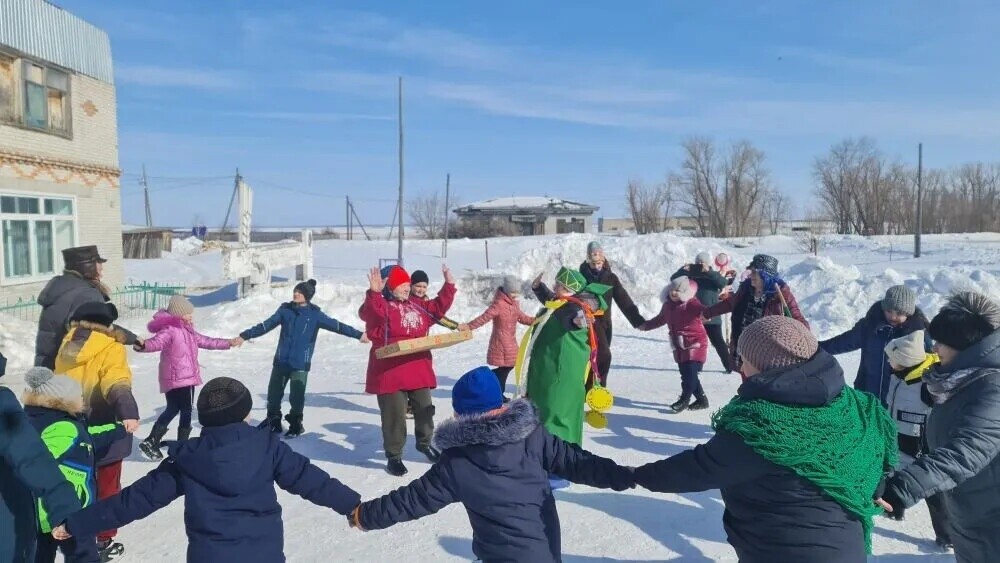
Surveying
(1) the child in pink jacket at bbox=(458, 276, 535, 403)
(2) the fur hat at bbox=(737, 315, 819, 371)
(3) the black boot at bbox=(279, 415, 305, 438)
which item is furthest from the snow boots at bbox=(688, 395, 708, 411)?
(2) the fur hat at bbox=(737, 315, 819, 371)

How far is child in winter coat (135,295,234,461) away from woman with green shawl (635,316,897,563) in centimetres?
500

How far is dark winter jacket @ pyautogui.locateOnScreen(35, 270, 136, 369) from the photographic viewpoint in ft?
17.5

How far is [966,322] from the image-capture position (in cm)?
299

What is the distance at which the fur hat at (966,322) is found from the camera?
2.97m

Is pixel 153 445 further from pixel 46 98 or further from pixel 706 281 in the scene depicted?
pixel 46 98

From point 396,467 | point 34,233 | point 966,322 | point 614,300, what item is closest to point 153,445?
point 396,467

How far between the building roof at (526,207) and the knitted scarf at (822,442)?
52.9m

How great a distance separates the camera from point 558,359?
500 cm

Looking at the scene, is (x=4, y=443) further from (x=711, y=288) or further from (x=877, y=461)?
(x=711, y=288)

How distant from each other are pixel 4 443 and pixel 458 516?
286 centimetres

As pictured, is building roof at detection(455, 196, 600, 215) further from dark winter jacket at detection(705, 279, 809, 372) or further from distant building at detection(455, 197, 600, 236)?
dark winter jacket at detection(705, 279, 809, 372)

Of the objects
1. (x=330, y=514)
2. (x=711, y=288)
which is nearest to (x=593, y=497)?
(x=330, y=514)

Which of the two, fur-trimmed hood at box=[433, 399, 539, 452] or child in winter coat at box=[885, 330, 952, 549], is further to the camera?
child in winter coat at box=[885, 330, 952, 549]

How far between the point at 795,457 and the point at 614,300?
5831 mm
